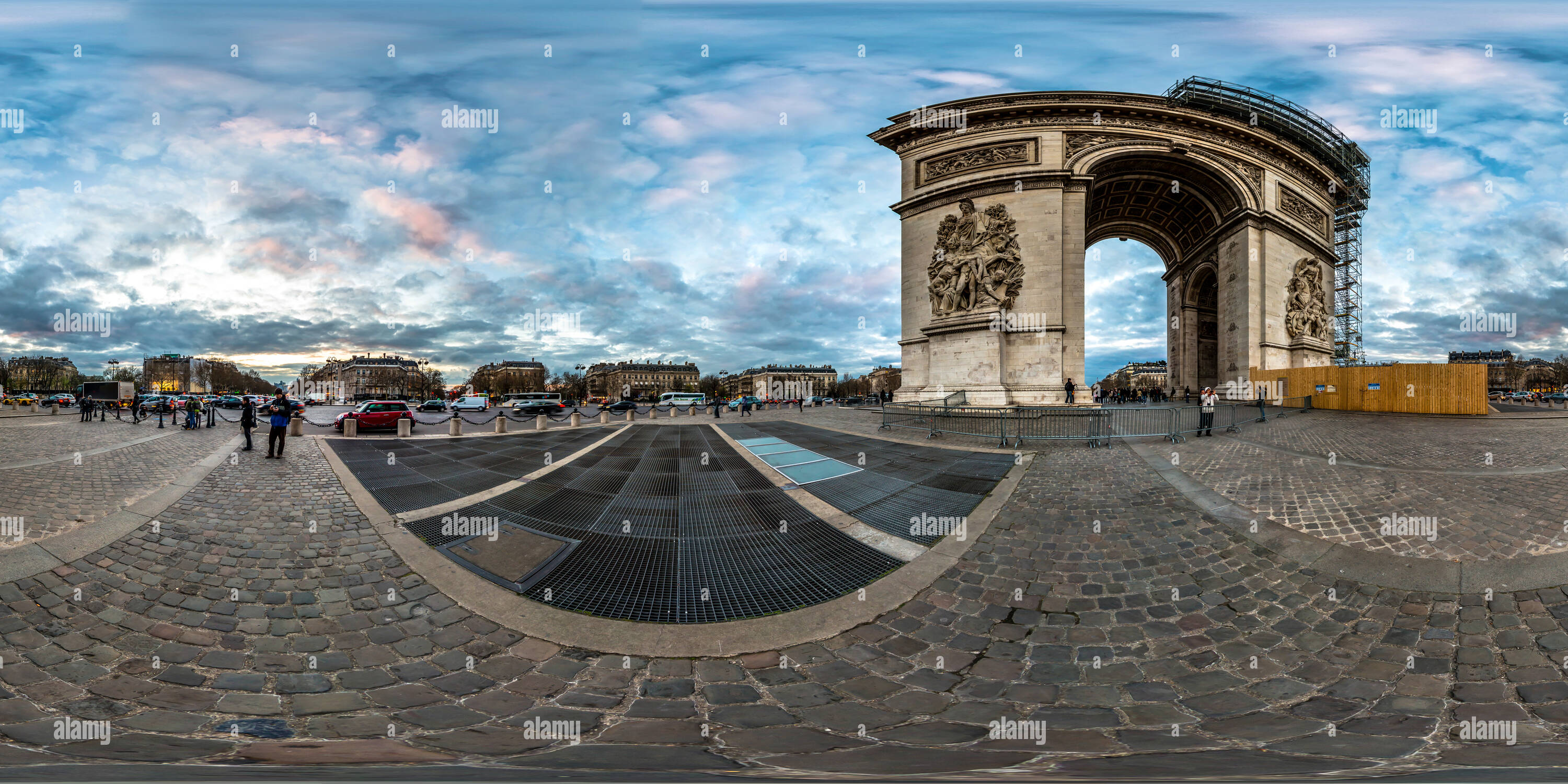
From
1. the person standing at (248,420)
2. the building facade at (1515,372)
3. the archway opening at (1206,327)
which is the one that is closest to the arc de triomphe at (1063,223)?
the archway opening at (1206,327)

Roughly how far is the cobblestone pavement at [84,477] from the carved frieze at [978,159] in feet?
81.4

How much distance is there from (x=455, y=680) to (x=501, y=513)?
11.0ft

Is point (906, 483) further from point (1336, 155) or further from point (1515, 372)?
point (1515, 372)

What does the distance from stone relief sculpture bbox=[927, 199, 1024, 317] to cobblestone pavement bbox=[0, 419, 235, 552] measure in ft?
73.4

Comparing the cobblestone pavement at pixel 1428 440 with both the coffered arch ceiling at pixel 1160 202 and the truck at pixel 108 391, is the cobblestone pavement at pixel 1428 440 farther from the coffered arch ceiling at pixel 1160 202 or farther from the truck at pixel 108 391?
the truck at pixel 108 391

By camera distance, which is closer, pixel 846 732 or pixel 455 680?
pixel 846 732

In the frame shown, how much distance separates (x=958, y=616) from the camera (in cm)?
421

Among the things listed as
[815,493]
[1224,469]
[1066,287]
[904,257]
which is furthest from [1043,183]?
[815,493]

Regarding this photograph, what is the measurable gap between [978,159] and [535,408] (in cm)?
2760

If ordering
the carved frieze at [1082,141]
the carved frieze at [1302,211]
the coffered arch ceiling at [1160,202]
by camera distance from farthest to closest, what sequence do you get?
the carved frieze at [1302,211] < the coffered arch ceiling at [1160,202] < the carved frieze at [1082,141]

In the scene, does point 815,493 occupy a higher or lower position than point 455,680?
higher

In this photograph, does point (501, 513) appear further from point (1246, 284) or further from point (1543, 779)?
point (1246, 284)

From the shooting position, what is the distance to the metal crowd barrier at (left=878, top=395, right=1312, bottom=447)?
11.3 metres

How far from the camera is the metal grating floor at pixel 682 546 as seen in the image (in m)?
4.34
